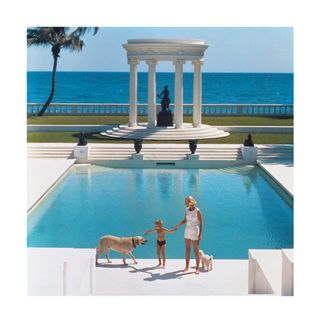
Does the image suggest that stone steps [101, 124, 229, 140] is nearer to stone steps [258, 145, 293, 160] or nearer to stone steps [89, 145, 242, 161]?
stone steps [89, 145, 242, 161]

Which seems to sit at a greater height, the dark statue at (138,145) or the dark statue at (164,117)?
the dark statue at (164,117)

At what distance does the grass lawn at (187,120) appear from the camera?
1520 inches

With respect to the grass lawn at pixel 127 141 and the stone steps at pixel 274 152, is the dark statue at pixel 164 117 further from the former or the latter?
the stone steps at pixel 274 152

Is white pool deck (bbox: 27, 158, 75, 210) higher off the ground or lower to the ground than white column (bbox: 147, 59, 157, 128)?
lower

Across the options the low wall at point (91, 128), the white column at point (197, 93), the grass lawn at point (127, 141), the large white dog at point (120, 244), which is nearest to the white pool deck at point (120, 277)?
the large white dog at point (120, 244)

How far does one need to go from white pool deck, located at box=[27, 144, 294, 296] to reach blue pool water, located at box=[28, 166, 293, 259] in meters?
1.75

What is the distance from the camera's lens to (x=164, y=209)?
19.9 metres

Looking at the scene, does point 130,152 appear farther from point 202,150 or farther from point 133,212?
point 133,212

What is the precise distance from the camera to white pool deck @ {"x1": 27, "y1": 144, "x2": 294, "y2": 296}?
441 inches

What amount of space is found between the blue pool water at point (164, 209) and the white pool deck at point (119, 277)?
1750mm

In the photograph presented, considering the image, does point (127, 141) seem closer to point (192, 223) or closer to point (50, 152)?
point (50, 152)

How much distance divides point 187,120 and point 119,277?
27.6 metres

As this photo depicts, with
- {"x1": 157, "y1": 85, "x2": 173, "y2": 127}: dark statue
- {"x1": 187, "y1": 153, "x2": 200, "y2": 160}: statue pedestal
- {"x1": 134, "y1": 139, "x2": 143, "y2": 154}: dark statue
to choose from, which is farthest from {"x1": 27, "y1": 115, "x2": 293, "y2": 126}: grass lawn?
{"x1": 134, "y1": 139, "x2": 143, "y2": 154}: dark statue

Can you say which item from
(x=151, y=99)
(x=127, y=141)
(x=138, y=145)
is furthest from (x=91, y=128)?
(x=138, y=145)
